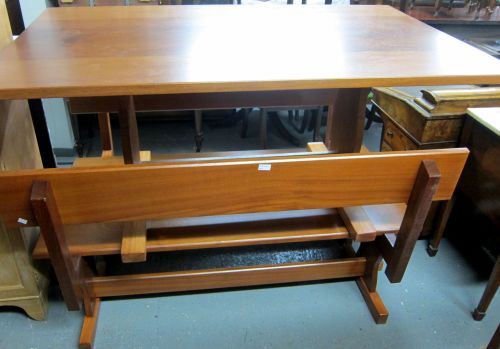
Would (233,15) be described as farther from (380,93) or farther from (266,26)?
(380,93)

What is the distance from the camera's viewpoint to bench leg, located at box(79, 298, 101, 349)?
4.94 feet

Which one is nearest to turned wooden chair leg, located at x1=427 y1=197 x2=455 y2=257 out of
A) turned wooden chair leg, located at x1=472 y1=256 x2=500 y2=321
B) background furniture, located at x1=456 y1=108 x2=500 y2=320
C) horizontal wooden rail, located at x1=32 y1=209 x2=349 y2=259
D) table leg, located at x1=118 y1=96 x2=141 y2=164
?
background furniture, located at x1=456 y1=108 x2=500 y2=320

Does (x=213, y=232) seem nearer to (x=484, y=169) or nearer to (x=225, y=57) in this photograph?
(x=225, y=57)

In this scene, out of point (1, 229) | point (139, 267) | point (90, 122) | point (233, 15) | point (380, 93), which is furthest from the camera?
point (90, 122)

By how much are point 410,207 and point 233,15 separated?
897mm

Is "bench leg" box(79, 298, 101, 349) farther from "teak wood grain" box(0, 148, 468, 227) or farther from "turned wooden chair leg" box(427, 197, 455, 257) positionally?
"turned wooden chair leg" box(427, 197, 455, 257)

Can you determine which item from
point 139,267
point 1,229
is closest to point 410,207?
point 139,267

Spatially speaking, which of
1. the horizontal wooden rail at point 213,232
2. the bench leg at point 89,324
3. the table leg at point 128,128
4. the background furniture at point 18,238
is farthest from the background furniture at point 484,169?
the background furniture at point 18,238

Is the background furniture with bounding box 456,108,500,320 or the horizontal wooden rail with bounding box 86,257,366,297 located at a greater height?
the background furniture with bounding box 456,108,500,320

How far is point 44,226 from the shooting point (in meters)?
1.10

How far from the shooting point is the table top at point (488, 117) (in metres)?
1.45

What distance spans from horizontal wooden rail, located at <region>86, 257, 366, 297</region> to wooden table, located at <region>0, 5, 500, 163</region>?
0.46m

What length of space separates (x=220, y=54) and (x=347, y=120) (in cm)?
61

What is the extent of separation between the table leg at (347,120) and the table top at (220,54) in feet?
0.76
